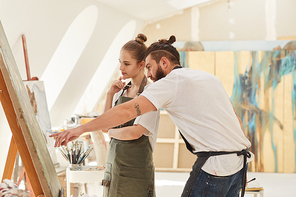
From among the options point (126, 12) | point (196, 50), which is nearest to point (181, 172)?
point (196, 50)

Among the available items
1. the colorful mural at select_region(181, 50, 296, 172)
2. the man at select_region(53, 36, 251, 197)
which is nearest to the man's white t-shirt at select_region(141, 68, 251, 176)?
the man at select_region(53, 36, 251, 197)

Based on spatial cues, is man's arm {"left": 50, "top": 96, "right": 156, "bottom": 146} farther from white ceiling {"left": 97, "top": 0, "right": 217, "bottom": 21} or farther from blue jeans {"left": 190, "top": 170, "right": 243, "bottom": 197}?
white ceiling {"left": 97, "top": 0, "right": 217, "bottom": 21}

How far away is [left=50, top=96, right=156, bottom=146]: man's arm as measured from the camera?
127 cm

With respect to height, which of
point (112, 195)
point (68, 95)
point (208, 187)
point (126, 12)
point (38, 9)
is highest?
point (126, 12)

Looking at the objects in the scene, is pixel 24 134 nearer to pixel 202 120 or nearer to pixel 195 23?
pixel 202 120

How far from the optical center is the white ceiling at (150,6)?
441 cm

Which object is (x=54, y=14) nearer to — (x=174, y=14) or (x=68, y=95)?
(x=68, y=95)

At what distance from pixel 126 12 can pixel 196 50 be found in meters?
1.73

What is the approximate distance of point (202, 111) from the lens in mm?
1384

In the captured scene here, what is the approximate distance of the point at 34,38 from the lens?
330 centimetres

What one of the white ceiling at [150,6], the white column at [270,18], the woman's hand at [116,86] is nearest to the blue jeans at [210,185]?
the woman's hand at [116,86]

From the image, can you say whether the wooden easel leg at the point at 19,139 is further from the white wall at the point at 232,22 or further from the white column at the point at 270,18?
the white column at the point at 270,18

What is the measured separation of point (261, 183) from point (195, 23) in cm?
307

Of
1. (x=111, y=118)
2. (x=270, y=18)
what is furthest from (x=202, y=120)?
(x=270, y=18)
